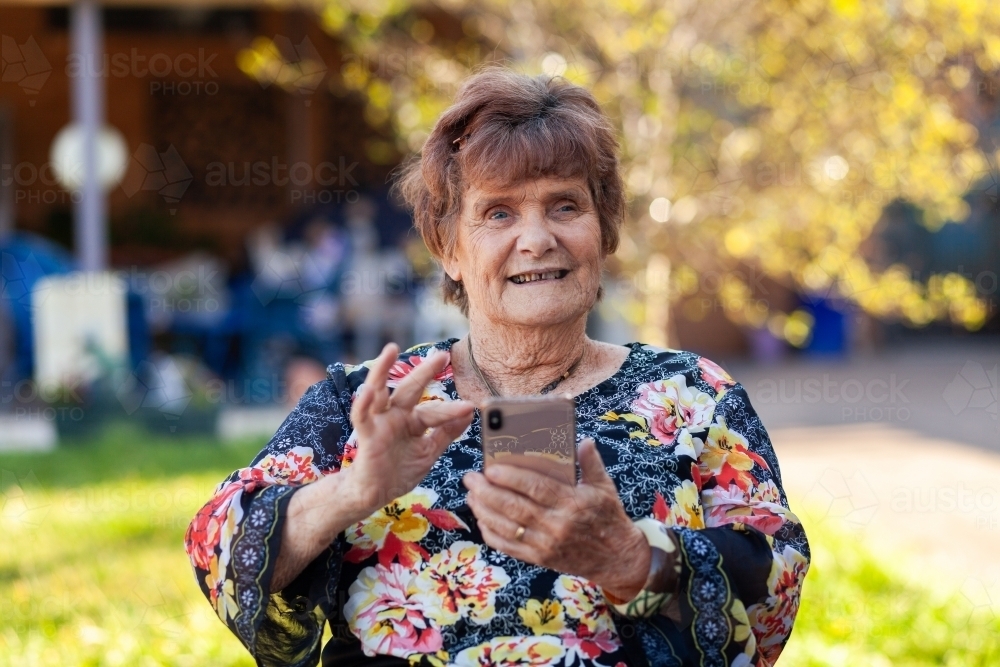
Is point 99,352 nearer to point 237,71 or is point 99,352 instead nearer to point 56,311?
point 56,311

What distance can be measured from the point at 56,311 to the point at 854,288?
5131 millimetres

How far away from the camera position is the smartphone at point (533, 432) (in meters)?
1.66

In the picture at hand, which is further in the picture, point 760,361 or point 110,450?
point 760,361

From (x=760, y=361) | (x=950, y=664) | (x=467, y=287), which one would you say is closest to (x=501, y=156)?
(x=467, y=287)

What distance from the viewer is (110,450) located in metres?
6.65

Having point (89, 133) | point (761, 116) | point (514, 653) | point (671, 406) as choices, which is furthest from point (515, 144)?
point (89, 133)

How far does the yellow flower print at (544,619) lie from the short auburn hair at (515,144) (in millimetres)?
772

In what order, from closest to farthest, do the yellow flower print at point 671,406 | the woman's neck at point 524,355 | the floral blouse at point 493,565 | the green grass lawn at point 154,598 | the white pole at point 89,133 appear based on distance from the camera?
the floral blouse at point 493,565, the yellow flower print at point 671,406, the woman's neck at point 524,355, the green grass lawn at point 154,598, the white pole at point 89,133

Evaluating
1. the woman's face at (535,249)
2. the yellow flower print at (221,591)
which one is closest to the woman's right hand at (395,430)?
the yellow flower print at (221,591)

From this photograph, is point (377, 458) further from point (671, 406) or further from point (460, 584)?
point (671, 406)

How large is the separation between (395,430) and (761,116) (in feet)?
11.7

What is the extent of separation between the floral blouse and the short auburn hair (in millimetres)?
444

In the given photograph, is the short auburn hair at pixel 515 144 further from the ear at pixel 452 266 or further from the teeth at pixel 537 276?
the teeth at pixel 537 276

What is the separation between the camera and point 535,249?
2115mm
